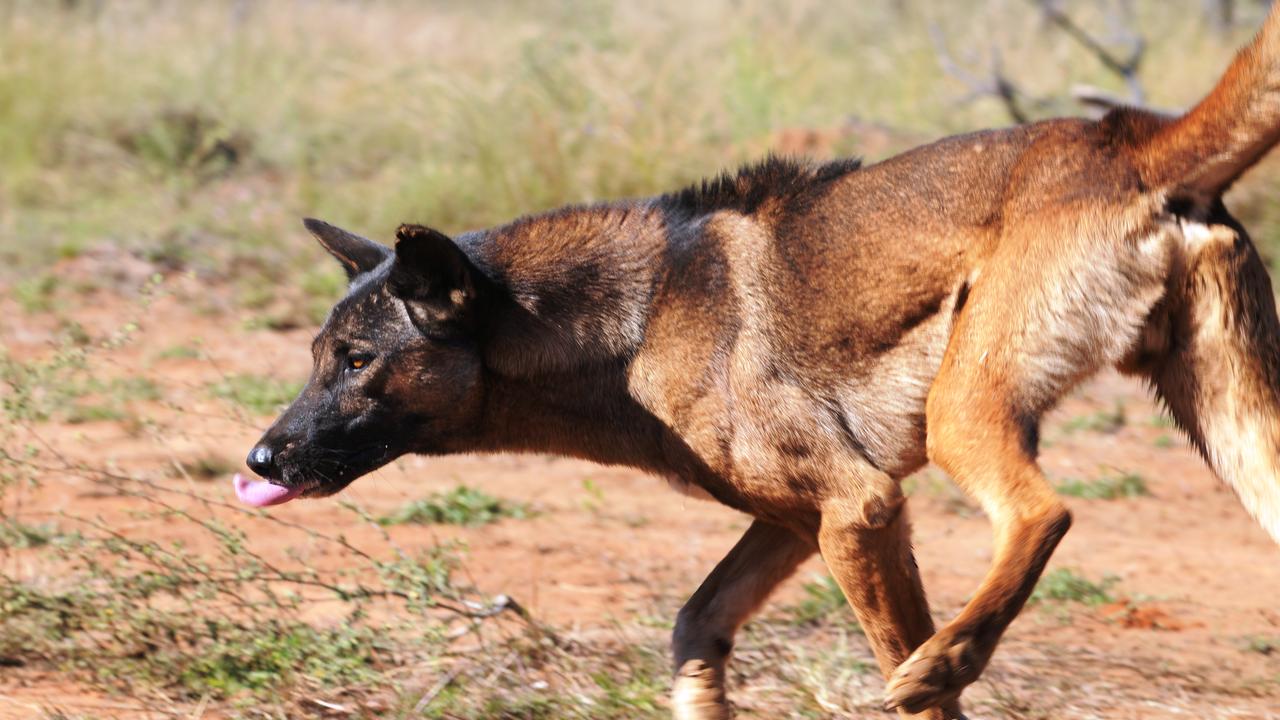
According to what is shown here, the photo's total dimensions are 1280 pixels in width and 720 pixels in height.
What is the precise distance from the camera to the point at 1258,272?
11.6 feet

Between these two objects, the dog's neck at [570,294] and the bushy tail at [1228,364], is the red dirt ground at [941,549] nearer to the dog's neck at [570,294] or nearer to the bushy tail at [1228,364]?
the dog's neck at [570,294]

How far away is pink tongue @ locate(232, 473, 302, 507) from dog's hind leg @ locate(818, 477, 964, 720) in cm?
158

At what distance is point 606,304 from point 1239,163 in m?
1.73

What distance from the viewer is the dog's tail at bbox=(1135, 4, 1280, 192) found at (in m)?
3.45

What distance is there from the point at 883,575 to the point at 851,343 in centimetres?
64

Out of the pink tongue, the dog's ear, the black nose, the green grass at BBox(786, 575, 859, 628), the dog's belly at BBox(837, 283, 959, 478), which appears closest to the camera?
the dog's belly at BBox(837, 283, 959, 478)

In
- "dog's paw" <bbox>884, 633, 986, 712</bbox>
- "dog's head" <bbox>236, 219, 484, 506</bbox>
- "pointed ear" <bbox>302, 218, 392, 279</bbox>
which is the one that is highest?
"pointed ear" <bbox>302, 218, 392, 279</bbox>

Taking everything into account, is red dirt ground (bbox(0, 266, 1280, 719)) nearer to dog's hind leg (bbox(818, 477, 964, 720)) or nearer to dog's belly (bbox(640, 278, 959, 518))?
dog's hind leg (bbox(818, 477, 964, 720))

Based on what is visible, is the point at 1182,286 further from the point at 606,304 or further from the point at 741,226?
the point at 606,304

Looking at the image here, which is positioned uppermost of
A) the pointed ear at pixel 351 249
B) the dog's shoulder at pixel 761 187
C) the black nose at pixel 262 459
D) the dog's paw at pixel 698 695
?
the dog's shoulder at pixel 761 187

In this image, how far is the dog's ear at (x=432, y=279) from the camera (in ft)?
13.0

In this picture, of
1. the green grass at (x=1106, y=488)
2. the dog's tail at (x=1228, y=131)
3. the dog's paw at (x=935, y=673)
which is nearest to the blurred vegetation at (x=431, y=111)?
the green grass at (x=1106, y=488)

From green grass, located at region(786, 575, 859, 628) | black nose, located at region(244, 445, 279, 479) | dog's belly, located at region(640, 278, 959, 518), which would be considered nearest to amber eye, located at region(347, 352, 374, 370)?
black nose, located at region(244, 445, 279, 479)

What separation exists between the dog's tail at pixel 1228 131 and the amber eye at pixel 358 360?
2186 mm
